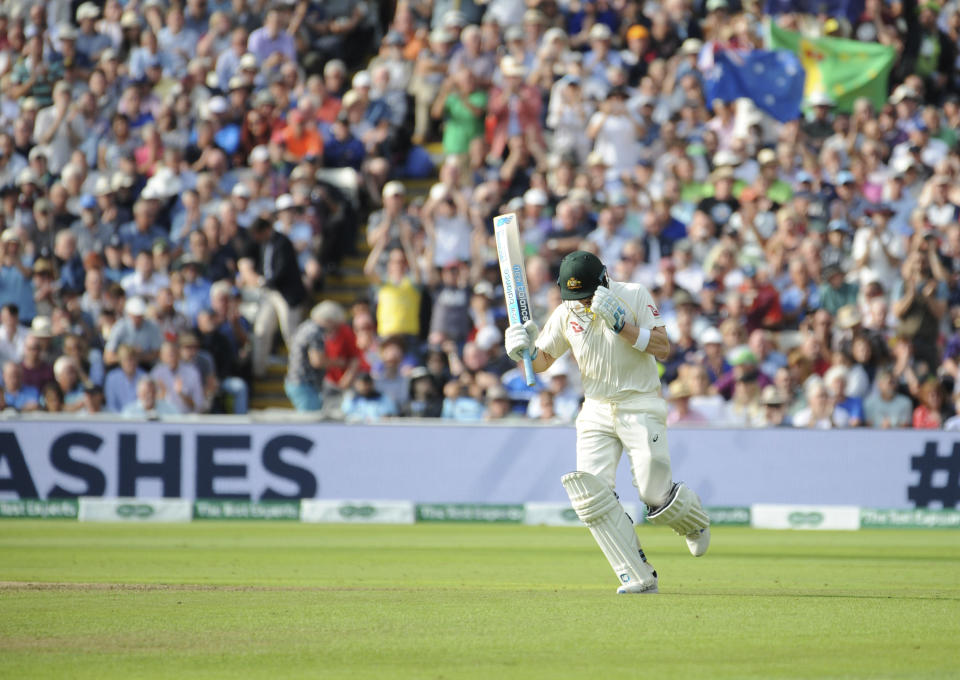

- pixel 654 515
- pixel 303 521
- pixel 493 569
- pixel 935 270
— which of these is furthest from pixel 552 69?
pixel 654 515

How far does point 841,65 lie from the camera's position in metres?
18.6

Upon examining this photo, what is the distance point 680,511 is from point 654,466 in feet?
1.01

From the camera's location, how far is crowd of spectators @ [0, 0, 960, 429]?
15.6 m

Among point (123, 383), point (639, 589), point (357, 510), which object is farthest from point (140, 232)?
point (639, 589)

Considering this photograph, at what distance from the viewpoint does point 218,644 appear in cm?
634

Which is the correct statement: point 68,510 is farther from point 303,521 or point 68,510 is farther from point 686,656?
point 686,656

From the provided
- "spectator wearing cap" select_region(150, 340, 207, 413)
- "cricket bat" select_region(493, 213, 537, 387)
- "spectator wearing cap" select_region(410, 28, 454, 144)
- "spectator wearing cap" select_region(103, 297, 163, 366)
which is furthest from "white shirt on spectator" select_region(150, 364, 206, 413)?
"cricket bat" select_region(493, 213, 537, 387)

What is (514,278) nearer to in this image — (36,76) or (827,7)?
(827,7)

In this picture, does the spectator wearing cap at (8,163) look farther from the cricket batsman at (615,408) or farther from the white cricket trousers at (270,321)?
the cricket batsman at (615,408)

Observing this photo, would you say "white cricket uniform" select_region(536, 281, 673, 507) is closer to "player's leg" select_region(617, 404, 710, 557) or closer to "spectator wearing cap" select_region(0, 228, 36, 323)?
"player's leg" select_region(617, 404, 710, 557)

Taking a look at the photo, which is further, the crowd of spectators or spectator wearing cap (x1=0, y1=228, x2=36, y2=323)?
spectator wearing cap (x1=0, y1=228, x2=36, y2=323)

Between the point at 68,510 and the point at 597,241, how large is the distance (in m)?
6.37

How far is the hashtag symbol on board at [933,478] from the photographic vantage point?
46.4ft

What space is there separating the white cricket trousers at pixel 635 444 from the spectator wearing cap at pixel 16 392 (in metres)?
9.79
